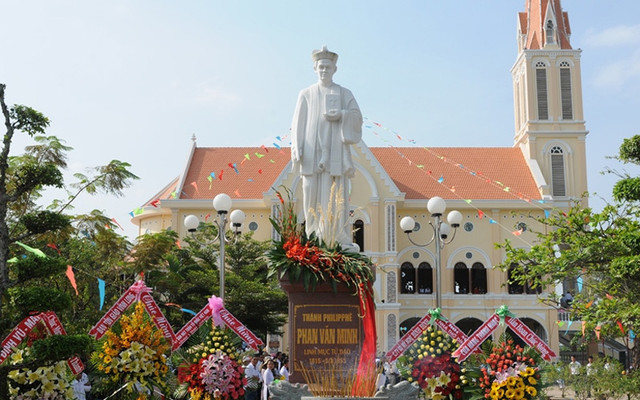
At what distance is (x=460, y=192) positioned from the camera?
1576 inches

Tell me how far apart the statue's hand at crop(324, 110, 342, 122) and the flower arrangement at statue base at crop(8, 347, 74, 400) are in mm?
5285

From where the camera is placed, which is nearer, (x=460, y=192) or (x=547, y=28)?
(x=460, y=192)

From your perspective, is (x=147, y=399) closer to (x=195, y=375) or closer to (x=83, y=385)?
(x=195, y=375)

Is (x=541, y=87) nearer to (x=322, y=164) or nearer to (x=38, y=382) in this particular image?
(x=322, y=164)

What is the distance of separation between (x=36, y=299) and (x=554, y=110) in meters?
37.2

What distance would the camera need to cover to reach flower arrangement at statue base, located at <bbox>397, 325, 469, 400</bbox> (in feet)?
31.7

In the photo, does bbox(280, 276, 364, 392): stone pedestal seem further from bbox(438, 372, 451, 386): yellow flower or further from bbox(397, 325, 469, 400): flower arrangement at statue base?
bbox(438, 372, 451, 386): yellow flower

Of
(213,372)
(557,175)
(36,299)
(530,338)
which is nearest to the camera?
(36,299)

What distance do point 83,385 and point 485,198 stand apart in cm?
2943

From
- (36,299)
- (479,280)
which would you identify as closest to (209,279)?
(36,299)

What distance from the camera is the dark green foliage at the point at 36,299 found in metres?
9.08

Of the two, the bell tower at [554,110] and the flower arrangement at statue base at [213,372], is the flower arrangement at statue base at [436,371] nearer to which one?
the flower arrangement at statue base at [213,372]

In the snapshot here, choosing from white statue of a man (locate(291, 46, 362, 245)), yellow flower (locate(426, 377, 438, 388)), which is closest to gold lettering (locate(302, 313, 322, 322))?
white statue of a man (locate(291, 46, 362, 245))

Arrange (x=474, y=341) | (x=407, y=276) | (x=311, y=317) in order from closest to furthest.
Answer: (x=311, y=317) < (x=474, y=341) < (x=407, y=276)
